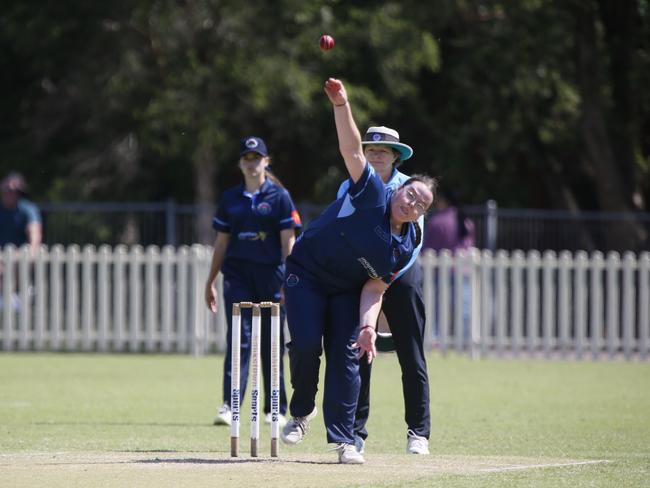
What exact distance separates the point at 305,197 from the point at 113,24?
238 inches

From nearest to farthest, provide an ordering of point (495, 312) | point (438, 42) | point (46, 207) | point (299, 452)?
1. point (299, 452)
2. point (495, 312)
3. point (46, 207)
4. point (438, 42)

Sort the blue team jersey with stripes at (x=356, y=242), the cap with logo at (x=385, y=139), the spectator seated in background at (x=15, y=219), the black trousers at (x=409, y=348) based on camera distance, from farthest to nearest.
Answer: the spectator seated in background at (x=15, y=219) → the black trousers at (x=409, y=348) → the cap with logo at (x=385, y=139) → the blue team jersey with stripes at (x=356, y=242)

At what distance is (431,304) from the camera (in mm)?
18172

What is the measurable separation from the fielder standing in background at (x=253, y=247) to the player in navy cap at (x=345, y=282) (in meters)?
2.54

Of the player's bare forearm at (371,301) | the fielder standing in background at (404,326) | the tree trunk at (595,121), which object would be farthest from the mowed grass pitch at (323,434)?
the tree trunk at (595,121)

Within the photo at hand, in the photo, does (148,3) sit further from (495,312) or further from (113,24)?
(495,312)

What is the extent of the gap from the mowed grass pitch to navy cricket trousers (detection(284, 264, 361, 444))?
0.33 metres

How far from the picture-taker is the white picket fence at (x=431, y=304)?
17875 mm

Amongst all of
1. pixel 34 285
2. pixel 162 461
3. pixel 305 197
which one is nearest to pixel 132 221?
pixel 34 285

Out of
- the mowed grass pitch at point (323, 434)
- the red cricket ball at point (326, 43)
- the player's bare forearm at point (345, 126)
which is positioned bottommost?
the mowed grass pitch at point (323, 434)

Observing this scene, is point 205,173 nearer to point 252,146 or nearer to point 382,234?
point 252,146

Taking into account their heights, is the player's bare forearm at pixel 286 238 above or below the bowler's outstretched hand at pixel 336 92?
below

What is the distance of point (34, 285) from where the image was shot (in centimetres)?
1878

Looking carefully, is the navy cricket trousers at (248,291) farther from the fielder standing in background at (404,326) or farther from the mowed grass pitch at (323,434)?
the fielder standing in background at (404,326)
